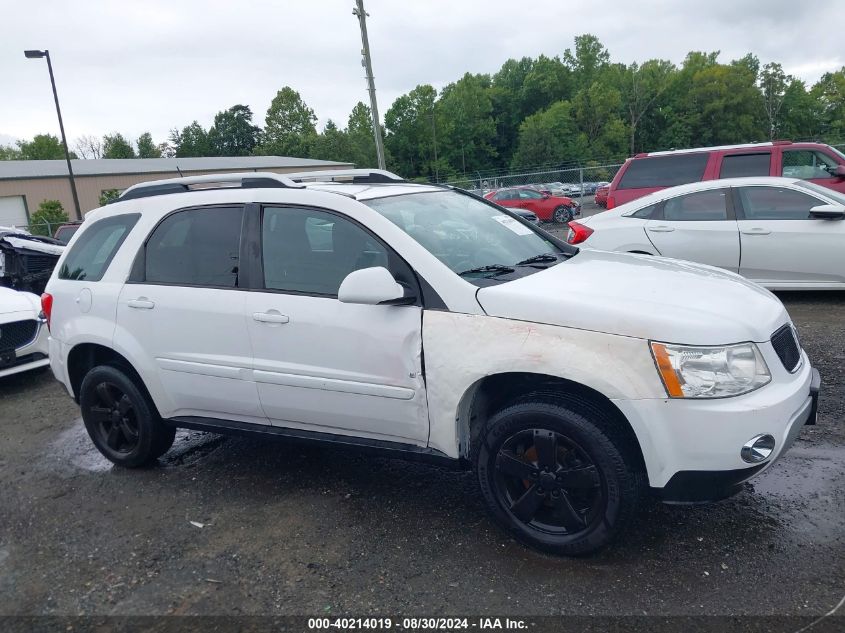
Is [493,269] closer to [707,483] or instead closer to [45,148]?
[707,483]

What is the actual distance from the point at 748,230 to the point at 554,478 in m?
5.57

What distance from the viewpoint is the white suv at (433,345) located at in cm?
286

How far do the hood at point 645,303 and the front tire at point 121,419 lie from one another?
97.2 inches

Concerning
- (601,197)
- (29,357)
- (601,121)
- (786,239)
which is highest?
(601,121)

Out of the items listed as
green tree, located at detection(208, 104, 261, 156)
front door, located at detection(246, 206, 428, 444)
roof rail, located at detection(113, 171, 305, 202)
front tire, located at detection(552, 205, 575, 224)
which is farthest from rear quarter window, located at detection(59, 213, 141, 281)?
green tree, located at detection(208, 104, 261, 156)

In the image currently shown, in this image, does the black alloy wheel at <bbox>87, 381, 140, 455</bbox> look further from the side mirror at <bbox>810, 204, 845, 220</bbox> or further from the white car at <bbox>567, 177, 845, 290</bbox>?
the side mirror at <bbox>810, 204, 845, 220</bbox>

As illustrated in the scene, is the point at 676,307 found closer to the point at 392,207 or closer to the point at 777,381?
the point at 777,381

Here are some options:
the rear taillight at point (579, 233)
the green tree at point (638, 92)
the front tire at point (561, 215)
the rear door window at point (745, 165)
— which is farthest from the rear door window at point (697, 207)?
the green tree at point (638, 92)

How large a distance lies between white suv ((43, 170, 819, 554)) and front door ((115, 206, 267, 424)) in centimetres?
1

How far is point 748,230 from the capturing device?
745 centimetres

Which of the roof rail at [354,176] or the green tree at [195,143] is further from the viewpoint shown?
the green tree at [195,143]

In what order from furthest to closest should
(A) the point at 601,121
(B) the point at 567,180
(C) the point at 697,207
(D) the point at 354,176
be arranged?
(A) the point at 601,121 → (B) the point at 567,180 → (C) the point at 697,207 → (D) the point at 354,176

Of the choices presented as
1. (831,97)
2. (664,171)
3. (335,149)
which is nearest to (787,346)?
(664,171)

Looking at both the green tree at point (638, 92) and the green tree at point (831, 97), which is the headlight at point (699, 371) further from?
the green tree at point (831, 97)
